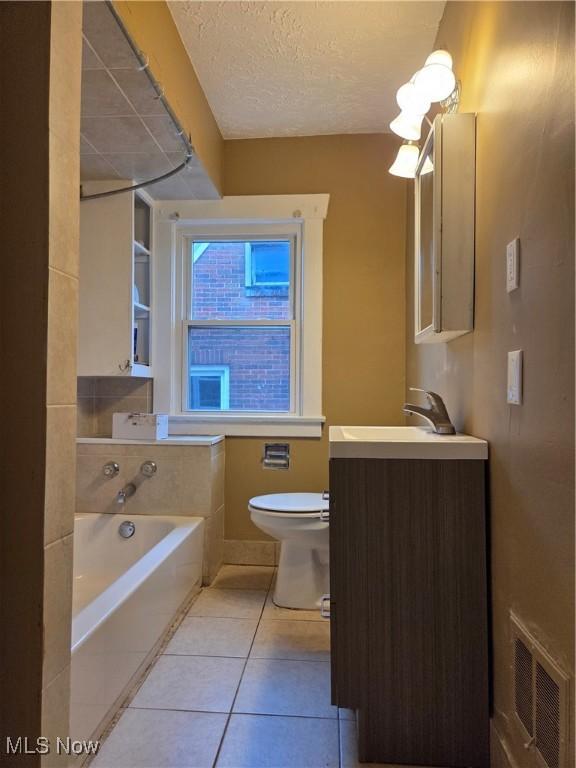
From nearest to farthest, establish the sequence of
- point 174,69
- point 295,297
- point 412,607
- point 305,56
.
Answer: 1. point 412,607
2. point 174,69
3. point 305,56
4. point 295,297

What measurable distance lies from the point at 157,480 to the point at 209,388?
671 millimetres

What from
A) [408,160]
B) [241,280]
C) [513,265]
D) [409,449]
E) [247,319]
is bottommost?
[409,449]

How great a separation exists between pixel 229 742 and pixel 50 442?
110cm

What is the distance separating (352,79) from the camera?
2314 millimetres

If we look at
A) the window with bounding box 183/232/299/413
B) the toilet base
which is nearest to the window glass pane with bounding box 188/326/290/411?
the window with bounding box 183/232/299/413

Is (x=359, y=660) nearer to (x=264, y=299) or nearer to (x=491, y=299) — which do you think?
(x=491, y=299)

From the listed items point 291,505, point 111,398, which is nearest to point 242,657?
point 291,505

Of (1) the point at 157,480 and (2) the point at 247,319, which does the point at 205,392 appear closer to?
(2) the point at 247,319

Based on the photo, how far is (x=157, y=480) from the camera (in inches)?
98.9

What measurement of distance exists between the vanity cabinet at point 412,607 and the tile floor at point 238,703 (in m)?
0.21

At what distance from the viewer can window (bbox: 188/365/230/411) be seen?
9.64 feet

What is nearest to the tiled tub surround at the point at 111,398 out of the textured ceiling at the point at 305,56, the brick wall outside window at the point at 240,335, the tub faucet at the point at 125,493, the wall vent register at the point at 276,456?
the brick wall outside window at the point at 240,335

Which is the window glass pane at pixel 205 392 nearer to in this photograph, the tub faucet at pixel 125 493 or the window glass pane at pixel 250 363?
the window glass pane at pixel 250 363

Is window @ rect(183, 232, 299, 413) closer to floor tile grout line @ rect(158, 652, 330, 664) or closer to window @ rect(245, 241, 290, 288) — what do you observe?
window @ rect(245, 241, 290, 288)
